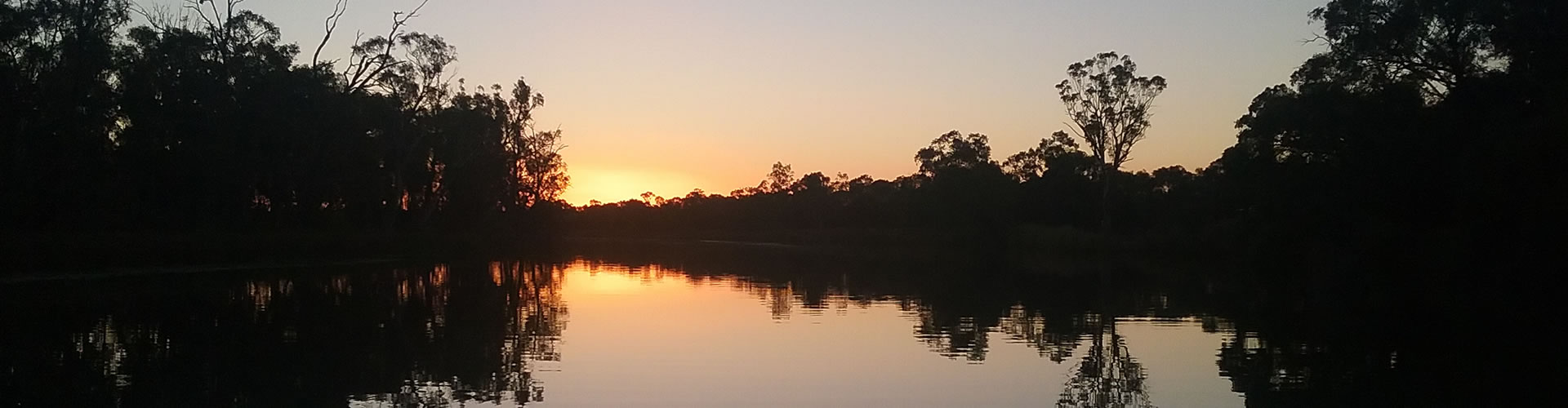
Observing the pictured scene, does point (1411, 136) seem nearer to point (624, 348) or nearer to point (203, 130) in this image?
point (624, 348)

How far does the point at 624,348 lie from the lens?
577 inches

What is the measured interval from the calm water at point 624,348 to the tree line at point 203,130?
10243mm

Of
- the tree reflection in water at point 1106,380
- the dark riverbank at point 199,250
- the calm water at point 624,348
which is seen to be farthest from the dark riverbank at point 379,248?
the tree reflection in water at point 1106,380

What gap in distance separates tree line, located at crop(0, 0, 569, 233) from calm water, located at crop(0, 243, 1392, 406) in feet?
33.6

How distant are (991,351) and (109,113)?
34.3m

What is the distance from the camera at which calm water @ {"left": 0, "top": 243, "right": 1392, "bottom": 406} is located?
10.9 m

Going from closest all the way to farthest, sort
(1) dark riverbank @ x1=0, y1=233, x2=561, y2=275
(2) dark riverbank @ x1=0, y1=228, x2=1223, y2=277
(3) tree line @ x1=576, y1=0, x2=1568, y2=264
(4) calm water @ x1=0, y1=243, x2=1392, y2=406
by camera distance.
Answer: (4) calm water @ x1=0, y1=243, x2=1392, y2=406
(3) tree line @ x1=576, y1=0, x2=1568, y2=264
(1) dark riverbank @ x1=0, y1=233, x2=561, y2=275
(2) dark riverbank @ x1=0, y1=228, x2=1223, y2=277

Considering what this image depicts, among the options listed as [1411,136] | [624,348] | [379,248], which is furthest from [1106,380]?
[379,248]

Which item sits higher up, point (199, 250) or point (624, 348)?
point (199, 250)

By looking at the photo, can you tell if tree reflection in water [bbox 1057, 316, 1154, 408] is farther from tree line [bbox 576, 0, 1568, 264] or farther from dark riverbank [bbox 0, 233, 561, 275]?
dark riverbank [bbox 0, 233, 561, 275]

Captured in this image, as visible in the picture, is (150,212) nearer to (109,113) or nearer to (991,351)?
(109,113)

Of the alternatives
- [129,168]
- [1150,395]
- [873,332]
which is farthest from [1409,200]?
[129,168]

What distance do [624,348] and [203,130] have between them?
104ft

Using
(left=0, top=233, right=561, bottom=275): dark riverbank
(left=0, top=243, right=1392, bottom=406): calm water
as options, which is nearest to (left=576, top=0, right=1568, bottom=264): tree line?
(left=0, top=243, right=1392, bottom=406): calm water
